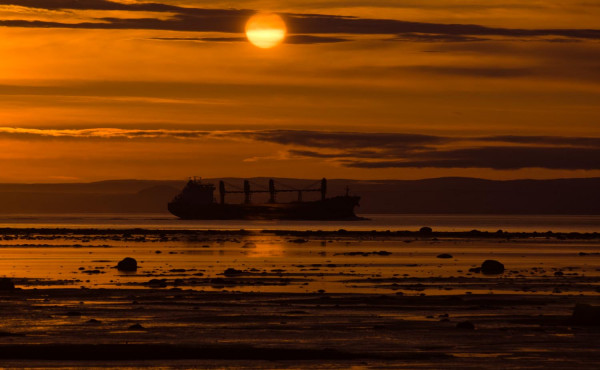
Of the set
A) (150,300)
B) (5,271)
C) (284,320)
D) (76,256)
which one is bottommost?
(284,320)

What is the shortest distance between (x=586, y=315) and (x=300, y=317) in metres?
7.93

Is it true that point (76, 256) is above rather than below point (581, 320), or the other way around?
above

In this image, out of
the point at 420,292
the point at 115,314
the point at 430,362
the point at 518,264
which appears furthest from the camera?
the point at 518,264

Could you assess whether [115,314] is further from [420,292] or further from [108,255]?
[108,255]

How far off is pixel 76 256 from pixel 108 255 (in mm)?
3050

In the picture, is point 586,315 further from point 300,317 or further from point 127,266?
point 127,266

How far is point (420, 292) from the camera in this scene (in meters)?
42.4

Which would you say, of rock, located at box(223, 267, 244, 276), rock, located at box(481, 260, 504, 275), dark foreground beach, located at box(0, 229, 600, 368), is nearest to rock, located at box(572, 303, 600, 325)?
dark foreground beach, located at box(0, 229, 600, 368)

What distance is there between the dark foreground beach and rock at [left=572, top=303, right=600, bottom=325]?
1.1 inches

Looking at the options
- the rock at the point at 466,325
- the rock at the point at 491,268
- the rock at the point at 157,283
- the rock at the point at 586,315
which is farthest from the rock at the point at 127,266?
the rock at the point at 586,315

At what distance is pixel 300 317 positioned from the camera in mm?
32531

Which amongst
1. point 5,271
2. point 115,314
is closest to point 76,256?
→ point 5,271

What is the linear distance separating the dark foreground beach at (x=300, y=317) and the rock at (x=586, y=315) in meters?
0.03

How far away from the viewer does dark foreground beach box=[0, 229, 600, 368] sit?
24250 millimetres
